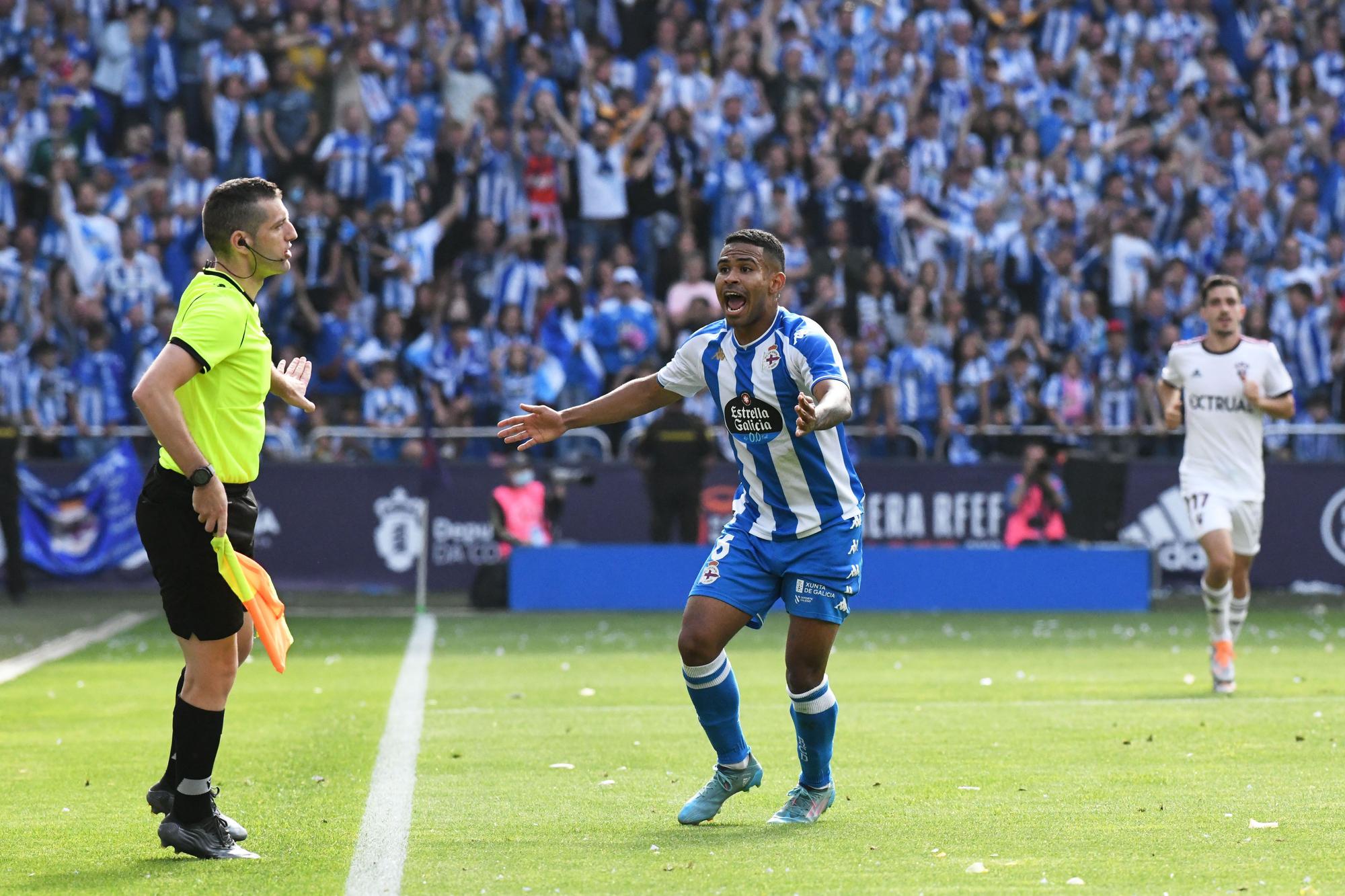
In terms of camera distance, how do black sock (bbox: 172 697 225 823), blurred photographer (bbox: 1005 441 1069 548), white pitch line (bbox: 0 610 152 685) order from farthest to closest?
blurred photographer (bbox: 1005 441 1069 548), white pitch line (bbox: 0 610 152 685), black sock (bbox: 172 697 225 823)

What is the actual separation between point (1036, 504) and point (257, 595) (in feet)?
48.6

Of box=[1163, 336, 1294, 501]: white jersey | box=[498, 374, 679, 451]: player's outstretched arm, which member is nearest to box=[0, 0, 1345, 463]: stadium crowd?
box=[1163, 336, 1294, 501]: white jersey

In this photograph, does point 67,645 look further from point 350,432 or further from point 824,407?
point 824,407

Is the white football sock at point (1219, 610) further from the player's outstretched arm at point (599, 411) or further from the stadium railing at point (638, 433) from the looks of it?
the stadium railing at point (638, 433)

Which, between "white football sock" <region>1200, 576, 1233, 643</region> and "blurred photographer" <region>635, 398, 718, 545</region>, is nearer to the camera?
"white football sock" <region>1200, 576, 1233, 643</region>

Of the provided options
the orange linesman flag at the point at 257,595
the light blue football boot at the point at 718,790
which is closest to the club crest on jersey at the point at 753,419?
the light blue football boot at the point at 718,790

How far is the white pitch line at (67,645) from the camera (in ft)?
43.7

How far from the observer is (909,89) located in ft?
77.3

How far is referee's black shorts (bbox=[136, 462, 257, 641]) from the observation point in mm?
6121

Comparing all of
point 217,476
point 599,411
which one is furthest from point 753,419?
point 217,476

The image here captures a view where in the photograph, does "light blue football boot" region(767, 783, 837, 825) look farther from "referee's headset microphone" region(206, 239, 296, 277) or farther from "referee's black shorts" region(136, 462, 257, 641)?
"referee's headset microphone" region(206, 239, 296, 277)

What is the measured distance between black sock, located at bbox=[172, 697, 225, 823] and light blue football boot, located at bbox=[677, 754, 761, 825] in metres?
1.77

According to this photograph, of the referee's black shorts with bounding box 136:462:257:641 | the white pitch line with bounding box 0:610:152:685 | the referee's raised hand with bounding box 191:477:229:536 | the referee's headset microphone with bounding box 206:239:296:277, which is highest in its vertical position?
the referee's headset microphone with bounding box 206:239:296:277

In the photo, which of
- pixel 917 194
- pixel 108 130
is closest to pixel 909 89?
pixel 917 194
